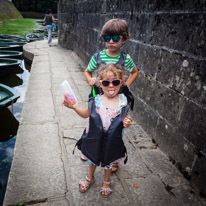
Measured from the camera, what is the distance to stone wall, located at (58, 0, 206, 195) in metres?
1.77

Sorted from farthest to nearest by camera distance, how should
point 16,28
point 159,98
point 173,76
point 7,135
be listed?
point 16,28, point 7,135, point 159,98, point 173,76

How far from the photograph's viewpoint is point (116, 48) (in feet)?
5.71

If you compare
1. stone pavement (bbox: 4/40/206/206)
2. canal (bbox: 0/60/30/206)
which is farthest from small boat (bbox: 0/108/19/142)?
stone pavement (bbox: 4/40/206/206)

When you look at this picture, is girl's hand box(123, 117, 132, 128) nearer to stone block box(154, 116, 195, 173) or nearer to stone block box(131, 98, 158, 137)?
stone block box(154, 116, 195, 173)

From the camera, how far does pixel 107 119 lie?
1.52 m

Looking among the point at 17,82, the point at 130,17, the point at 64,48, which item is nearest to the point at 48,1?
the point at 64,48

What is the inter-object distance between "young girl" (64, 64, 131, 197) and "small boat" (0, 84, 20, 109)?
247 centimetres

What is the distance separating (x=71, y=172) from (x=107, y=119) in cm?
88

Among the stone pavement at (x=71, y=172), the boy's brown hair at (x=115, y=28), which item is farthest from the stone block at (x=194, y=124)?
the boy's brown hair at (x=115, y=28)

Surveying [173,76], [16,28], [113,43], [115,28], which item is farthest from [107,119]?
[16,28]

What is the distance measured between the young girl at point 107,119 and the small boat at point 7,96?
247 cm

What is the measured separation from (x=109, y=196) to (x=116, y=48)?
1.42 meters

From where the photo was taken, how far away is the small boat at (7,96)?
3.43 metres

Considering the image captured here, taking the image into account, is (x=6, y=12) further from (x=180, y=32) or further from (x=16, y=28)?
(x=180, y=32)
